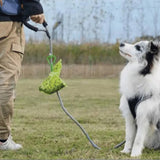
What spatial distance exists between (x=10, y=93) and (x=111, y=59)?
490 inches

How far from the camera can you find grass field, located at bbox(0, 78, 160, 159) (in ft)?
12.0

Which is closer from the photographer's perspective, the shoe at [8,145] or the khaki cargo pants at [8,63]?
the khaki cargo pants at [8,63]

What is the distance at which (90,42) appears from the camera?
16766 millimetres

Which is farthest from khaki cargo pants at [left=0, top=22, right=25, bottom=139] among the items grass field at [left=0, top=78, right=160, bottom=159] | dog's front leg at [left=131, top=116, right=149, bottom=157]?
dog's front leg at [left=131, top=116, right=149, bottom=157]

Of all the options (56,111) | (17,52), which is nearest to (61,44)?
(56,111)

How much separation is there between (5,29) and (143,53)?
1.20 metres

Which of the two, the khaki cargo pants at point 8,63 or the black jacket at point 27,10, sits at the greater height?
the black jacket at point 27,10

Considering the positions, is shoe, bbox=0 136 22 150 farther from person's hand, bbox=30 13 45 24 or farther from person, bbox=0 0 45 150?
person's hand, bbox=30 13 45 24

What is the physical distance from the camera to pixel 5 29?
141 inches

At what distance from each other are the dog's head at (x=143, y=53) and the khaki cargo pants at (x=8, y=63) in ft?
3.04

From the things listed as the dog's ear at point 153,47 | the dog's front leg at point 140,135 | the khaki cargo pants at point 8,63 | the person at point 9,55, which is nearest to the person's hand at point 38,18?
the person at point 9,55

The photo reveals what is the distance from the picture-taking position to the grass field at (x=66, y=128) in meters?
3.65

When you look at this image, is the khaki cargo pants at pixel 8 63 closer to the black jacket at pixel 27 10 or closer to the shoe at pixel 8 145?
the black jacket at pixel 27 10

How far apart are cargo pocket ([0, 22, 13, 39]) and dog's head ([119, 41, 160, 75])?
99 centimetres
